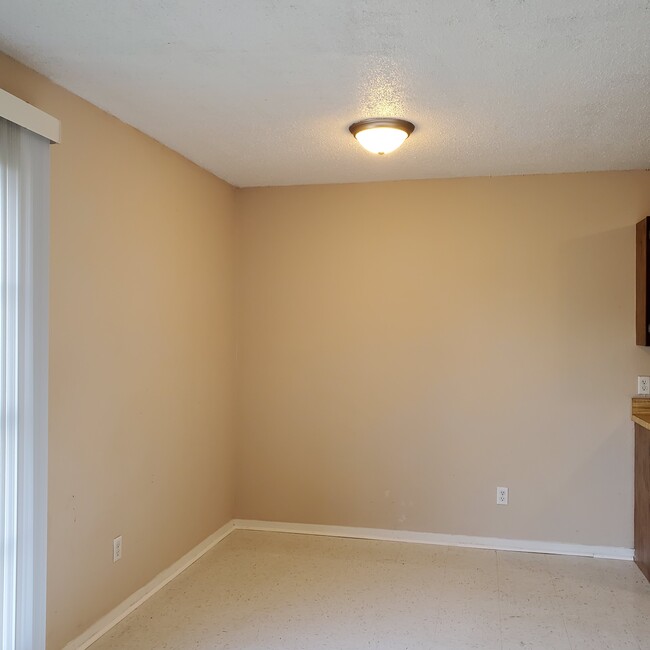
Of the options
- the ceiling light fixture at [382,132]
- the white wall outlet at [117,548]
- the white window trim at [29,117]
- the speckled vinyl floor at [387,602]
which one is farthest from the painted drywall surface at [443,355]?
the white window trim at [29,117]

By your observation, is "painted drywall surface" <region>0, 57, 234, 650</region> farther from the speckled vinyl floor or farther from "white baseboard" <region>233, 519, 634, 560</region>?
"white baseboard" <region>233, 519, 634, 560</region>

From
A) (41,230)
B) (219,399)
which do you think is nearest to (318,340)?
(219,399)

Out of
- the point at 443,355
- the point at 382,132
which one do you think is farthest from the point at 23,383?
the point at 443,355

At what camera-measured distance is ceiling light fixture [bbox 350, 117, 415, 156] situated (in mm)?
3033

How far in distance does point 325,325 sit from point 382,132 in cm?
166

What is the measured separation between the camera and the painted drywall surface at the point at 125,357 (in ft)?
8.77

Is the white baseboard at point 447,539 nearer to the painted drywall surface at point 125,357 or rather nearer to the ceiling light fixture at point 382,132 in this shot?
the painted drywall surface at point 125,357

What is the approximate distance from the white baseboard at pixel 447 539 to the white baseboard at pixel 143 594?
0.32 metres

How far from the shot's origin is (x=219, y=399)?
4293 mm

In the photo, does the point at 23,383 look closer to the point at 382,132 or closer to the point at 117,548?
the point at 117,548

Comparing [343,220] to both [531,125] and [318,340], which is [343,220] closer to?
[318,340]

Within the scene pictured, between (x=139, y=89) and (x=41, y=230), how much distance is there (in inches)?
28.6

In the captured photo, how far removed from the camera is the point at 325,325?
4414 mm

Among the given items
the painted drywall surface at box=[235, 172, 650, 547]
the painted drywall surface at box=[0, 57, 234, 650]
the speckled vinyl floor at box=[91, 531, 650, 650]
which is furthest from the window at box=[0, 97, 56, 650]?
the painted drywall surface at box=[235, 172, 650, 547]
